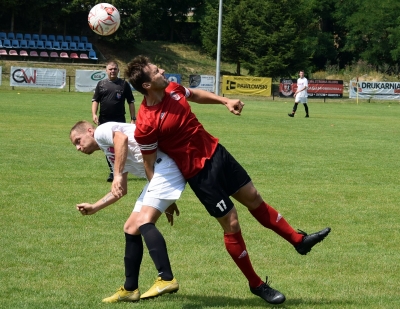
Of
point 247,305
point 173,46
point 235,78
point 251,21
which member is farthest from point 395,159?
point 173,46

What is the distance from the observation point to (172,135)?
534cm

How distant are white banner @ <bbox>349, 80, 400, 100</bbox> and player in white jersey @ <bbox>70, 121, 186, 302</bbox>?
41.3 m

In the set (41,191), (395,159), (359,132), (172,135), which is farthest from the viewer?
(359,132)

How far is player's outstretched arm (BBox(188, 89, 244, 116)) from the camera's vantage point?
5.63 metres

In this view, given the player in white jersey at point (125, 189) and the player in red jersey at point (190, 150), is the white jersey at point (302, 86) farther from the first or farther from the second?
the player in white jersey at point (125, 189)

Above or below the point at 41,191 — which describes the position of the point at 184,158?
above

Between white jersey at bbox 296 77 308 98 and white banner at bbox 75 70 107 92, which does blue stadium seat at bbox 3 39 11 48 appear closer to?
white banner at bbox 75 70 107 92

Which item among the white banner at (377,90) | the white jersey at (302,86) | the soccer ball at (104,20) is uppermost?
the soccer ball at (104,20)

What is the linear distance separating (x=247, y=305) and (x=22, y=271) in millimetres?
2105

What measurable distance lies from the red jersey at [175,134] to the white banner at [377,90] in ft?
135

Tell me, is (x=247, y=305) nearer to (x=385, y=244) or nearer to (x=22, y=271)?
(x=22, y=271)

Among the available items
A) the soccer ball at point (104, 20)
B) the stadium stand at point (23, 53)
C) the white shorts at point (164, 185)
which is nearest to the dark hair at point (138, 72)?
the white shorts at point (164, 185)

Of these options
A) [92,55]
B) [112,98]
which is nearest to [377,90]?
[92,55]

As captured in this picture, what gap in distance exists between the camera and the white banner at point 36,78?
39406mm
